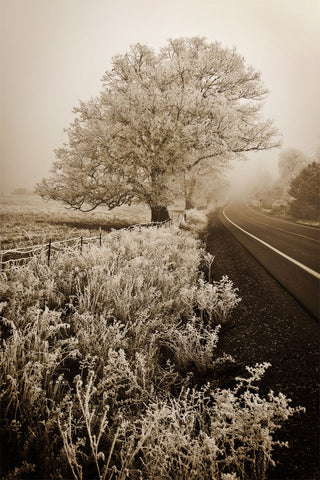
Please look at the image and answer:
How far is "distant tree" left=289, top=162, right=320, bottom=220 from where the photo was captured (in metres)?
21.7

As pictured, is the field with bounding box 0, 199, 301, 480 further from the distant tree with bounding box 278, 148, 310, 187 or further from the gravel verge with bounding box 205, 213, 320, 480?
the distant tree with bounding box 278, 148, 310, 187

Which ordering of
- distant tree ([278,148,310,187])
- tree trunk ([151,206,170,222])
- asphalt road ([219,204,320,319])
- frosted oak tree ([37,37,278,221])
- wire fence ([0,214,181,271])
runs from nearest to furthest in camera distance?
wire fence ([0,214,181,271]), asphalt road ([219,204,320,319]), frosted oak tree ([37,37,278,221]), tree trunk ([151,206,170,222]), distant tree ([278,148,310,187])

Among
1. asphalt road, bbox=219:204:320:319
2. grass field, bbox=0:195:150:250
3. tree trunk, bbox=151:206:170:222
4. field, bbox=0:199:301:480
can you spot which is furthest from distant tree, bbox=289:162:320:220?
field, bbox=0:199:301:480

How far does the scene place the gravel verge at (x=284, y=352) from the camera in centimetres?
178


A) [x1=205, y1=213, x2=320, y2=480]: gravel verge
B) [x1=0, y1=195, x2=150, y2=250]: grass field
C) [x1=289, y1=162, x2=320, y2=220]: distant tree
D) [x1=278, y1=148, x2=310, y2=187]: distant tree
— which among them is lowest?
[x1=205, y1=213, x2=320, y2=480]: gravel verge

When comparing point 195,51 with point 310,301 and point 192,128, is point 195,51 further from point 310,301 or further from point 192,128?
point 310,301

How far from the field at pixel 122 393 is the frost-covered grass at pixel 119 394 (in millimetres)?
13

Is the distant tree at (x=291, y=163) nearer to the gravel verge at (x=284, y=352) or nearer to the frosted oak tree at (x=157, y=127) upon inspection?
the frosted oak tree at (x=157, y=127)

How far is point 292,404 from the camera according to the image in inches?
87.1

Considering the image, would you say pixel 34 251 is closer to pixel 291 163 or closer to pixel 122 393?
pixel 122 393

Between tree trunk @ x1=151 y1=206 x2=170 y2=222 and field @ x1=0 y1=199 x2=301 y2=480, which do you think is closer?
field @ x1=0 y1=199 x2=301 y2=480

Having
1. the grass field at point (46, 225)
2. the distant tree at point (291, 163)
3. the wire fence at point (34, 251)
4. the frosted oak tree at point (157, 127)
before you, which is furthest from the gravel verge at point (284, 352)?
the distant tree at point (291, 163)

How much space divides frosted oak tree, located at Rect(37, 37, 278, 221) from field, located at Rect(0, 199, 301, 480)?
24.3ft

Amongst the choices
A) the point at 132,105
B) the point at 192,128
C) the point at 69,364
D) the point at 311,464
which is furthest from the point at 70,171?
the point at 311,464
